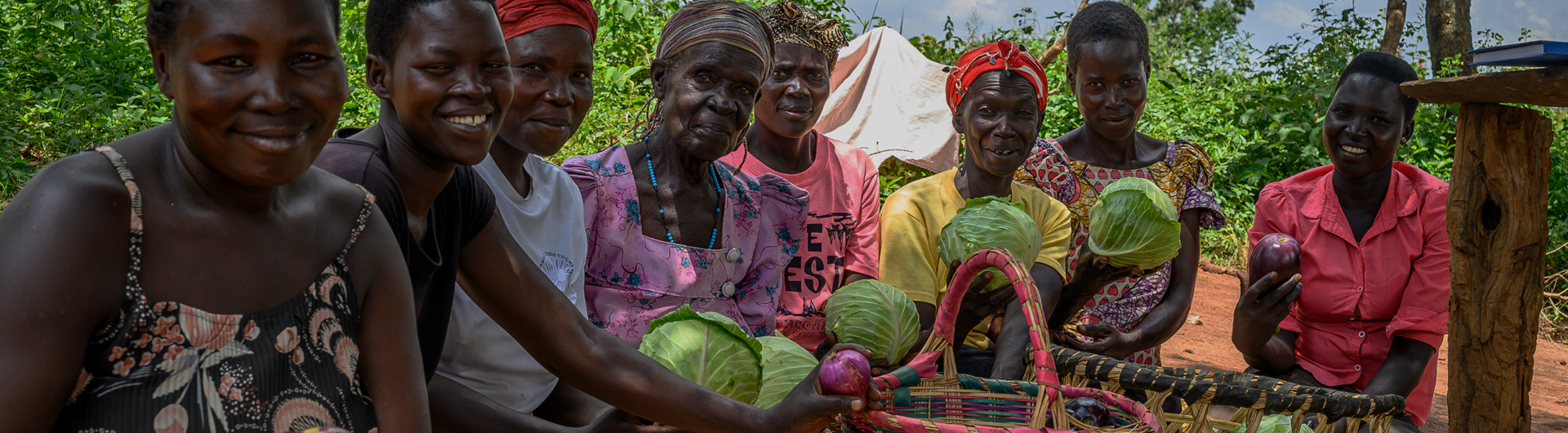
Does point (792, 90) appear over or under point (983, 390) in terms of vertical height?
over

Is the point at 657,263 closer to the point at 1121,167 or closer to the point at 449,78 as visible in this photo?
the point at 449,78

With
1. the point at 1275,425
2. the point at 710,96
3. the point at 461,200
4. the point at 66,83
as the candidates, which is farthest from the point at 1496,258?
the point at 66,83

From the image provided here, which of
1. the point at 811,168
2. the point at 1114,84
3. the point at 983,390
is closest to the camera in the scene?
the point at 983,390

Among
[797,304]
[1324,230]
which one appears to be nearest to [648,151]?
[797,304]

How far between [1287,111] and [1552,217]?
234cm

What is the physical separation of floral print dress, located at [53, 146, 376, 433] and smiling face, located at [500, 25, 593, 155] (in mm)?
1054

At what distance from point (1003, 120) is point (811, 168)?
79 cm

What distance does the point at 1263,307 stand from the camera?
352 cm

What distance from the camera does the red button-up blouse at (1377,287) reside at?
4031 mm

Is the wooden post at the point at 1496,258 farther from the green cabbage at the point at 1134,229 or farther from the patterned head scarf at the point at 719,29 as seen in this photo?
the patterned head scarf at the point at 719,29

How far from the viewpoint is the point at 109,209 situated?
1113 millimetres

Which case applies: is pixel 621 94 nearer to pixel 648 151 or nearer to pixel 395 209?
pixel 648 151

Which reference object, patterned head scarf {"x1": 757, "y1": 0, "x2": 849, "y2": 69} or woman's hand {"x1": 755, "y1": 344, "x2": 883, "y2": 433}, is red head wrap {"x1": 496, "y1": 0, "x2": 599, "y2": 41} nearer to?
woman's hand {"x1": 755, "y1": 344, "x2": 883, "y2": 433}

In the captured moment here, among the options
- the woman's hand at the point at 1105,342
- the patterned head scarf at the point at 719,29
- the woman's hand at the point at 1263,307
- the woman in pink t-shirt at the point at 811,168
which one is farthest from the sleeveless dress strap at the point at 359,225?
the woman's hand at the point at 1263,307
